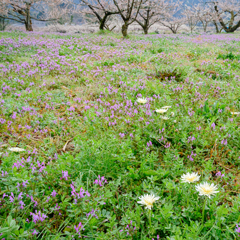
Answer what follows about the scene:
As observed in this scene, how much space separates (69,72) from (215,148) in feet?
16.6

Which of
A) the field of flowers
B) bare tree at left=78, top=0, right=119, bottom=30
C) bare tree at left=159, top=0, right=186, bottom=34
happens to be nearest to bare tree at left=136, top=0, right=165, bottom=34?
bare tree at left=159, top=0, right=186, bottom=34

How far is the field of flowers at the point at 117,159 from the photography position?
5.54ft

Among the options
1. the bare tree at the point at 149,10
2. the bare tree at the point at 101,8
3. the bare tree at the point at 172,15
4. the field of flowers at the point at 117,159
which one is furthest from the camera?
the bare tree at the point at 172,15

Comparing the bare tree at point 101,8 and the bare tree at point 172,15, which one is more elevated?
the bare tree at point 172,15

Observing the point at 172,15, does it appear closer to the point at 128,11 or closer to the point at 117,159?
the point at 128,11

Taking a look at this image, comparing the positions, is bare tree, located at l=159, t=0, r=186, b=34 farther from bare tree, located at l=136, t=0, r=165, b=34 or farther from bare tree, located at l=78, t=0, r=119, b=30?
bare tree, located at l=78, t=0, r=119, b=30

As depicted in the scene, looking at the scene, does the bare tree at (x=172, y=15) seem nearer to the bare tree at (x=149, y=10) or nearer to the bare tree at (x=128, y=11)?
the bare tree at (x=149, y=10)

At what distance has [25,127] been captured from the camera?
342cm

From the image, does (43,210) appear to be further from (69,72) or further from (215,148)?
(69,72)

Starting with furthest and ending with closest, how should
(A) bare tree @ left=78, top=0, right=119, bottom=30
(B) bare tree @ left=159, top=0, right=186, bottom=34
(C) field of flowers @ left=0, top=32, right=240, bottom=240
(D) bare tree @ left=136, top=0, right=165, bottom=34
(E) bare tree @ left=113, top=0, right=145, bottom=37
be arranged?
(B) bare tree @ left=159, top=0, right=186, bottom=34
(D) bare tree @ left=136, top=0, right=165, bottom=34
(A) bare tree @ left=78, top=0, right=119, bottom=30
(E) bare tree @ left=113, top=0, right=145, bottom=37
(C) field of flowers @ left=0, top=32, right=240, bottom=240

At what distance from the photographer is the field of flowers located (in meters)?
1.69

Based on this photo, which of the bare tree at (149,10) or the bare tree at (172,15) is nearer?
the bare tree at (149,10)

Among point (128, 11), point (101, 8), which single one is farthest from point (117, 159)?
point (101, 8)

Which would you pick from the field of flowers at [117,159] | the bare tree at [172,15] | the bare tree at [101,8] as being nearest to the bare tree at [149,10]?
the bare tree at [172,15]
